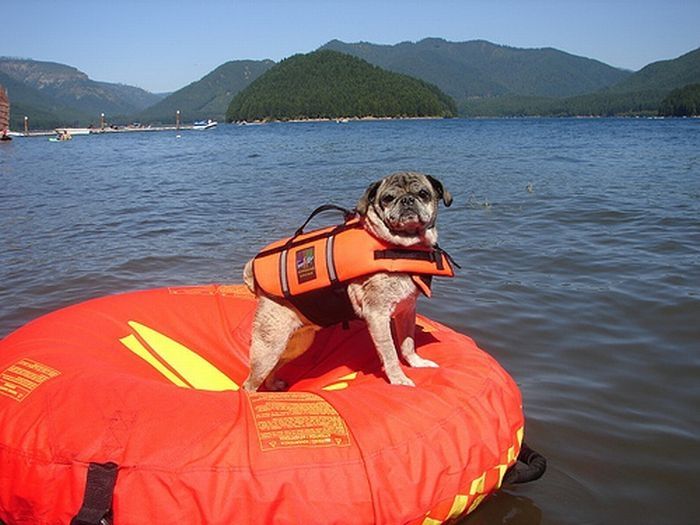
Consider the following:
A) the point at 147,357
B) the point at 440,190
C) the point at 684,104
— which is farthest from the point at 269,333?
the point at 684,104

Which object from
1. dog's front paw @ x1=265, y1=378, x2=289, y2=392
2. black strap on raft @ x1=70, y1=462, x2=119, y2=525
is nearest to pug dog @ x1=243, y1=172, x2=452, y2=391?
dog's front paw @ x1=265, y1=378, x2=289, y2=392

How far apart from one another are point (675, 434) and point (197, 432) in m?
3.80

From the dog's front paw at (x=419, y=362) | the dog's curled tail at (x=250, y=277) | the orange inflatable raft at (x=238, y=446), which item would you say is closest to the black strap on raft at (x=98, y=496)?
the orange inflatable raft at (x=238, y=446)

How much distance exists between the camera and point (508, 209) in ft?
47.8

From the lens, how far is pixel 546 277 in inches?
345

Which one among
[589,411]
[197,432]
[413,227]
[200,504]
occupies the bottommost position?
[589,411]

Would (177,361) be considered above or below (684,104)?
below

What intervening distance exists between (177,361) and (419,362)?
1968 millimetres

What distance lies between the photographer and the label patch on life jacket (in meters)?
4.25

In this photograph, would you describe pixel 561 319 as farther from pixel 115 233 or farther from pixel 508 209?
pixel 115 233

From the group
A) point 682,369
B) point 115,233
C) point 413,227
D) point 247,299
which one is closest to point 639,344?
point 682,369

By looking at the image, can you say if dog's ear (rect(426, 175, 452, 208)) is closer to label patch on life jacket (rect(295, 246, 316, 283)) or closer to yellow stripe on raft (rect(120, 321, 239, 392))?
label patch on life jacket (rect(295, 246, 316, 283))

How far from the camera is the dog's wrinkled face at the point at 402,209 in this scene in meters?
4.15

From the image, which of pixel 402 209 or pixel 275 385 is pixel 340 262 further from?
pixel 275 385
